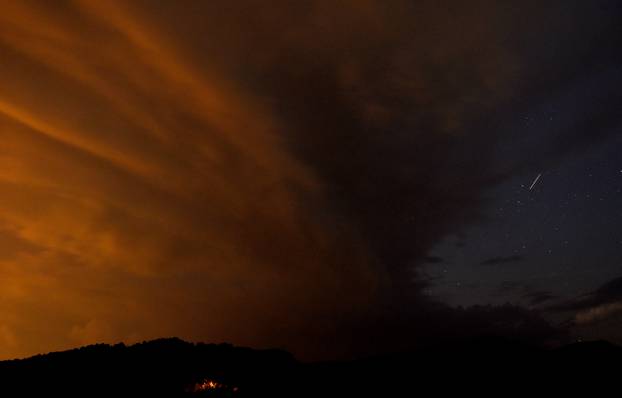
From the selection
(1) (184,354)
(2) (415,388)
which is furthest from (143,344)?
(2) (415,388)

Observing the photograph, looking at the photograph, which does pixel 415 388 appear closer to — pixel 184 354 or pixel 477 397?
pixel 477 397

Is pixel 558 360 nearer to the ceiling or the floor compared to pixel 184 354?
nearer to the floor

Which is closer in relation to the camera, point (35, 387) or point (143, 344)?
point (35, 387)

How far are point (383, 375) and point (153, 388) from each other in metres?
19.3

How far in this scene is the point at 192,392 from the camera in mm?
28922

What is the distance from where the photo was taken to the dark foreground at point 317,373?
115ft

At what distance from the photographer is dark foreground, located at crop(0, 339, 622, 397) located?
115 ft

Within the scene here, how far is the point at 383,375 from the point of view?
44.8 metres

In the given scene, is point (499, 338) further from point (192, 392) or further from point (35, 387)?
point (35, 387)

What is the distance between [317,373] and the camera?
158 ft

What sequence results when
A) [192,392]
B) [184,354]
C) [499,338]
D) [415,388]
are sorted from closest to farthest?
1. [192,392]
2. [415,388]
3. [184,354]
4. [499,338]

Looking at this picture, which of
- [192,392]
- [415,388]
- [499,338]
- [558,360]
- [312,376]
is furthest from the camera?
[499,338]

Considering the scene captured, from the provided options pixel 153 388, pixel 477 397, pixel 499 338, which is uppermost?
pixel 499 338

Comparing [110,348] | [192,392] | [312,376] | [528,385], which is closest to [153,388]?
[192,392]
